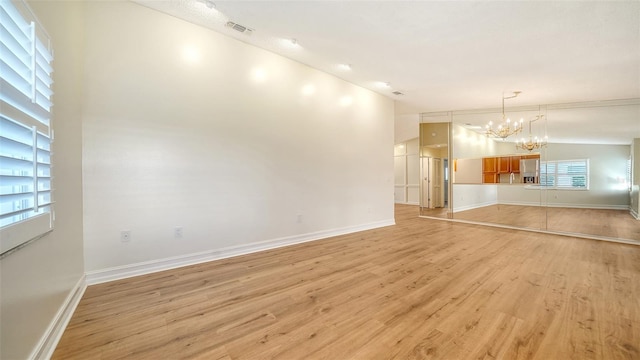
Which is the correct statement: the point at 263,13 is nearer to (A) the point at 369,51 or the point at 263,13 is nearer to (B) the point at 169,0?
(B) the point at 169,0

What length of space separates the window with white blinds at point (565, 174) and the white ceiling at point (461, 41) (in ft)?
3.56

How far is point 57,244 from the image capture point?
1.77 metres

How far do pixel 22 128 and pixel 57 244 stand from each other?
101 centimetres

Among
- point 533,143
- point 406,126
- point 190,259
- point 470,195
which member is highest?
point 406,126

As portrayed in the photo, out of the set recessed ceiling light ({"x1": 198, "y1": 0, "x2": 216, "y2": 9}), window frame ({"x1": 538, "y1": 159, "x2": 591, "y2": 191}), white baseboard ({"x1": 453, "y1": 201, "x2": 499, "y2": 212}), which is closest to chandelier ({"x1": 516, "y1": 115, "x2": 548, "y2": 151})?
window frame ({"x1": 538, "y1": 159, "x2": 591, "y2": 191})

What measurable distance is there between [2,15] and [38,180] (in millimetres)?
845

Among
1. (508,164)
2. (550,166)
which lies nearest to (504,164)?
(508,164)

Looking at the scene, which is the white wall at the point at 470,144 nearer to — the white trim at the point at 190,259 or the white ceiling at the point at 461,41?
the white ceiling at the point at 461,41

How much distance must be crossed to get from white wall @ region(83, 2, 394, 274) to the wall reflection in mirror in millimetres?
3944

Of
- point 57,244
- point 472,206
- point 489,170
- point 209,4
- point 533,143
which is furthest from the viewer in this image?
point 472,206

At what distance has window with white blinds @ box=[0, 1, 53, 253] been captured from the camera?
1.08 metres

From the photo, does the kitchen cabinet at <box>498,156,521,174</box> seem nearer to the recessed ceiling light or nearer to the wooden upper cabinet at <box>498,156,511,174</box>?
the wooden upper cabinet at <box>498,156,511,174</box>

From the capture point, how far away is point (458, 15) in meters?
2.65

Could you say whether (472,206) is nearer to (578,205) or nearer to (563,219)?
(563,219)
